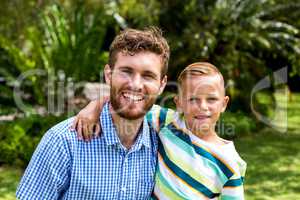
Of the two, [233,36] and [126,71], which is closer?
[126,71]

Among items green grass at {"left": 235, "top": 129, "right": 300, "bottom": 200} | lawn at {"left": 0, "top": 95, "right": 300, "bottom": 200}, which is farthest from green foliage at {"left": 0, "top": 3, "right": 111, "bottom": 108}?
green grass at {"left": 235, "top": 129, "right": 300, "bottom": 200}

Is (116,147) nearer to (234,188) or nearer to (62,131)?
(62,131)

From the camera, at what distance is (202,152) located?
8.22ft

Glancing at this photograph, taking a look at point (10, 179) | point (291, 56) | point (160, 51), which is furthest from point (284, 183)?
point (160, 51)

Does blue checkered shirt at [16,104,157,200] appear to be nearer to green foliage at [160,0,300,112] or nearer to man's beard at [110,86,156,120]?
man's beard at [110,86,156,120]

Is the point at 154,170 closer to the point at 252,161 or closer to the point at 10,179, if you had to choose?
the point at 10,179

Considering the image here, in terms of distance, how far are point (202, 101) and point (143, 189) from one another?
0.58m

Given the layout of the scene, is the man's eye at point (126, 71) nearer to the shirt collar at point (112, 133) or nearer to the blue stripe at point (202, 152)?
the shirt collar at point (112, 133)

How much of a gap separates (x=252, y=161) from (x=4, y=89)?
422 cm

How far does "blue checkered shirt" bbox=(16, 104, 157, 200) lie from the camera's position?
84.4 inches

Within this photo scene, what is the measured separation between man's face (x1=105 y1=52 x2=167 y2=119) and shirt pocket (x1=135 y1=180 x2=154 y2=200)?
0.30m

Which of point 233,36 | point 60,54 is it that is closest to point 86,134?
point 60,54

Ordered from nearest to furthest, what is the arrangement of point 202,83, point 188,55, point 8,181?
point 202,83, point 8,181, point 188,55

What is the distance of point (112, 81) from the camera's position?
228 cm
